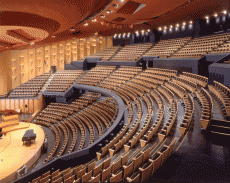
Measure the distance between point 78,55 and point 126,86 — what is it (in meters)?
A: 5.17

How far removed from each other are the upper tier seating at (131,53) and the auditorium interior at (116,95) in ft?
0.20

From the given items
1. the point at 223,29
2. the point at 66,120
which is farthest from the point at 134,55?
the point at 66,120

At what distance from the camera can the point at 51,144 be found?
4.81m

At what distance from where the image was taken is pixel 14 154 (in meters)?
3.92

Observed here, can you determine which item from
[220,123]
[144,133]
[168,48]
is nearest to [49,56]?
[168,48]

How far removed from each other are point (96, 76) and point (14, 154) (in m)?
4.41

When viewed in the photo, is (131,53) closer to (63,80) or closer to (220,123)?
(63,80)

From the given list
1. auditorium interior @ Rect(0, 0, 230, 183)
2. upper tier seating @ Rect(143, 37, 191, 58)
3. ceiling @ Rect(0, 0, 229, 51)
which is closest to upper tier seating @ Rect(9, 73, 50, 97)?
auditorium interior @ Rect(0, 0, 230, 183)

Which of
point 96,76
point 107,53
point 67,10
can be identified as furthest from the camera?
point 107,53

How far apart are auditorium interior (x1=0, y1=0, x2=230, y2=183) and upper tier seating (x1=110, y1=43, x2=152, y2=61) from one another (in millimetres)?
61

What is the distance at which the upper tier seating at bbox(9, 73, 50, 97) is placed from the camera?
25.1ft

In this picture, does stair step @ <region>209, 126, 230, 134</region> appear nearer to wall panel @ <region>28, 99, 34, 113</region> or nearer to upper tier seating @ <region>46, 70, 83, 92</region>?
upper tier seating @ <region>46, 70, 83, 92</region>

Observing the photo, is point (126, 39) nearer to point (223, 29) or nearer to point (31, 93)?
point (223, 29)

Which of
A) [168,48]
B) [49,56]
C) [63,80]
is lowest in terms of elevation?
[63,80]
